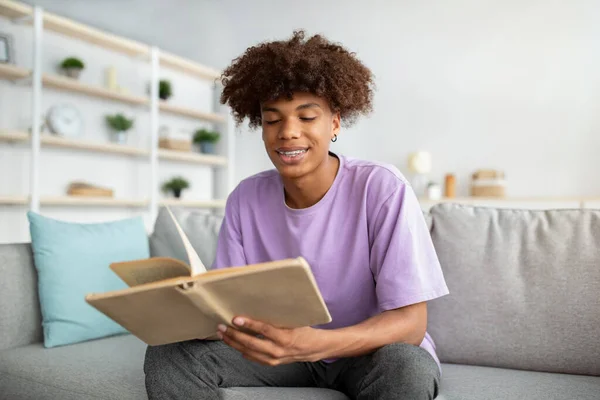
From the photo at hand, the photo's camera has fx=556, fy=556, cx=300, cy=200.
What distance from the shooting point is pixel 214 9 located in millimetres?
5770

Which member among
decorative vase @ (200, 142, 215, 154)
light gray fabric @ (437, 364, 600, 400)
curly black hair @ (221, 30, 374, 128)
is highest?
decorative vase @ (200, 142, 215, 154)

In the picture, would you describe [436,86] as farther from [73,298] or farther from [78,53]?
[73,298]

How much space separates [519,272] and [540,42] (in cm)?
351

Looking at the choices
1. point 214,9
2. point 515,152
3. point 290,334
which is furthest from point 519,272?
point 214,9

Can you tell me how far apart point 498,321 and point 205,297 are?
99cm

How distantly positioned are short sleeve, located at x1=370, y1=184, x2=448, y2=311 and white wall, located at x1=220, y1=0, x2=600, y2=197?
11.7 feet

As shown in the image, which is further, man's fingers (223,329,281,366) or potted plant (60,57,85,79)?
potted plant (60,57,85,79)

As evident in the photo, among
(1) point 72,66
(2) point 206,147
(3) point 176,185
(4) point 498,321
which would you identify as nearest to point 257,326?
(4) point 498,321

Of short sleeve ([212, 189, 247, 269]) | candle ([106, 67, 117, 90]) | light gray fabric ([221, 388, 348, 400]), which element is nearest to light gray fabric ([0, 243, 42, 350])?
short sleeve ([212, 189, 247, 269])

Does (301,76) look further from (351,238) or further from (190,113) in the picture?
(190,113)

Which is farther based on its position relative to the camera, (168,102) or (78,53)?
(168,102)

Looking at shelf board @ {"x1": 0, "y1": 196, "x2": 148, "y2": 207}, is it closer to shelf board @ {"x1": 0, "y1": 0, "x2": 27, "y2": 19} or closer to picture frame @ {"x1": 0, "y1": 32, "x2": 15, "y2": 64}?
picture frame @ {"x1": 0, "y1": 32, "x2": 15, "y2": 64}

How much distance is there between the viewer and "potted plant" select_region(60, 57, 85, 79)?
14.4 feet

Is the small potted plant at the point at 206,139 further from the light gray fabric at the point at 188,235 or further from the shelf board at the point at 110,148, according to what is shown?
the light gray fabric at the point at 188,235
